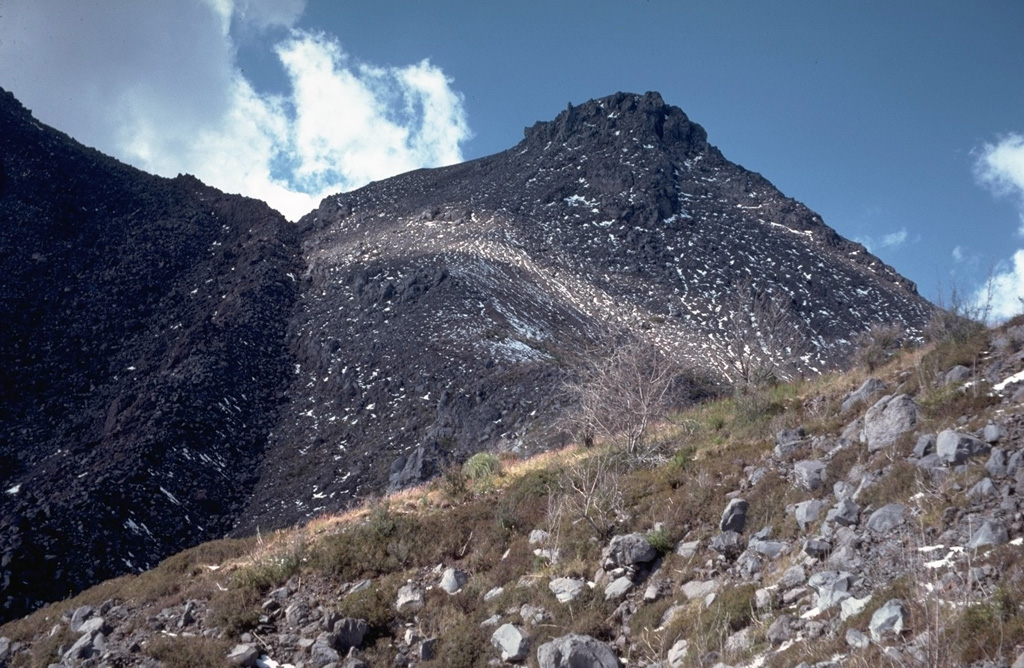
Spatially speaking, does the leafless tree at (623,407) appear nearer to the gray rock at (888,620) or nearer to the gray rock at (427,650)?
the gray rock at (427,650)

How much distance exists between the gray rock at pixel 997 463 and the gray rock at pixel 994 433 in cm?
40

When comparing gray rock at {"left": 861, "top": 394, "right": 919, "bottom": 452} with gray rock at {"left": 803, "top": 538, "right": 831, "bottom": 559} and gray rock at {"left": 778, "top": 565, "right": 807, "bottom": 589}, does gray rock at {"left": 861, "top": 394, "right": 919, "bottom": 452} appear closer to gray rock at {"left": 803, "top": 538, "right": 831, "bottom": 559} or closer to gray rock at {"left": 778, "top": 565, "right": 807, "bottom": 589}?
gray rock at {"left": 803, "top": 538, "right": 831, "bottom": 559}

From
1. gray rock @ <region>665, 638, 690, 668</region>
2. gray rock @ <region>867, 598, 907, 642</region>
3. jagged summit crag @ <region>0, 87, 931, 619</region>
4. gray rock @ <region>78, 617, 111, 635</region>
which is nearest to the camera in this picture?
gray rock @ <region>867, 598, 907, 642</region>

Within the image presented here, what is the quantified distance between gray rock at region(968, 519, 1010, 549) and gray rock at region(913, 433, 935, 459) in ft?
6.99

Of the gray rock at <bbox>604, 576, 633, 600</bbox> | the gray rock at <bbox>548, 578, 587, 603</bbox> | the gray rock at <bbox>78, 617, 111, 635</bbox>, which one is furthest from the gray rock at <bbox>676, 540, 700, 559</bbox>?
the gray rock at <bbox>78, 617, 111, 635</bbox>

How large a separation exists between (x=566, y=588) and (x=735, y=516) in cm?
233

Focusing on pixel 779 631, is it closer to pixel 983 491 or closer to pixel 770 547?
pixel 770 547

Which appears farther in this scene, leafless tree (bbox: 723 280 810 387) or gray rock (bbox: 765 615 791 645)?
leafless tree (bbox: 723 280 810 387)

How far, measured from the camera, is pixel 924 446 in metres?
9.05

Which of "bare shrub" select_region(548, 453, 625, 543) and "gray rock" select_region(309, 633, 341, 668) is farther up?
"bare shrub" select_region(548, 453, 625, 543)

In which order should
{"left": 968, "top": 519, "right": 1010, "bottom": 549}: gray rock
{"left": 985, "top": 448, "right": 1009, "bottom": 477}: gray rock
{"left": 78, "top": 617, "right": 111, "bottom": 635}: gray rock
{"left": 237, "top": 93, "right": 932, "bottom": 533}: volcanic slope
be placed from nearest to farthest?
1. {"left": 968, "top": 519, "right": 1010, "bottom": 549}: gray rock
2. {"left": 985, "top": 448, "right": 1009, "bottom": 477}: gray rock
3. {"left": 78, "top": 617, "right": 111, "bottom": 635}: gray rock
4. {"left": 237, "top": 93, "right": 932, "bottom": 533}: volcanic slope

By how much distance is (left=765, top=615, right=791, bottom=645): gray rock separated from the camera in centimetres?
705

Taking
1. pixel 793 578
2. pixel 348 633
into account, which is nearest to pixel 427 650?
pixel 348 633

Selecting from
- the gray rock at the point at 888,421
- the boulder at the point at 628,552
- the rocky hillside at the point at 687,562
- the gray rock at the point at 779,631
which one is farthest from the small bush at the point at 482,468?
the gray rock at the point at 779,631
